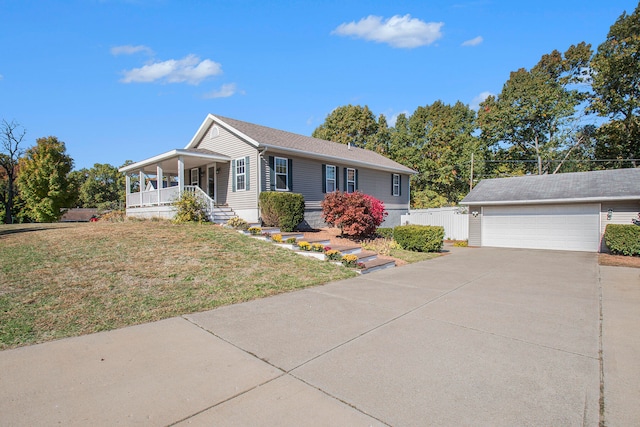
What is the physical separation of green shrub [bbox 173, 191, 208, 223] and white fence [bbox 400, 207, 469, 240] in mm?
13111

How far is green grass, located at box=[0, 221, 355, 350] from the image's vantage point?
4645 mm

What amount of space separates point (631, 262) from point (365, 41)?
13326mm

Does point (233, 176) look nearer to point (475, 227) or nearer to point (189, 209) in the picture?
point (189, 209)

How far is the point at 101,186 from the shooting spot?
53781 millimetres

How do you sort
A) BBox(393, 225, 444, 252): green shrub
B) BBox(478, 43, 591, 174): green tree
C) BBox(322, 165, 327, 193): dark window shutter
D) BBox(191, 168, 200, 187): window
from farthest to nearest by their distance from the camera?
BBox(478, 43, 591, 174): green tree < BBox(191, 168, 200, 187): window < BBox(322, 165, 327, 193): dark window shutter < BBox(393, 225, 444, 252): green shrub

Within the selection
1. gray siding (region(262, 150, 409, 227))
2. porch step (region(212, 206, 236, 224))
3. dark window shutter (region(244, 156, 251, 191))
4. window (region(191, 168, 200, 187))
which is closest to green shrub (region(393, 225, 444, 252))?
gray siding (region(262, 150, 409, 227))

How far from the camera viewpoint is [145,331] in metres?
4.31

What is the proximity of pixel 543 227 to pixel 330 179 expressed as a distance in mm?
10539

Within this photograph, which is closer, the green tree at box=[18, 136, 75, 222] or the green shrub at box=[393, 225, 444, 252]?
the green shrub at box=[393, 225, 444, 252]

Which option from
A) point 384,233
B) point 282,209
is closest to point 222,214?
point 282,209

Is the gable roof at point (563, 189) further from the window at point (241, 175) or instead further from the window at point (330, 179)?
the window at point (241, 175)

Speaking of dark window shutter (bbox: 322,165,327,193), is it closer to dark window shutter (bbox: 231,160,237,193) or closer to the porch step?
dark window shutter (bbox: 231,160,237,193)

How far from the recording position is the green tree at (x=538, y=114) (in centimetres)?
2762

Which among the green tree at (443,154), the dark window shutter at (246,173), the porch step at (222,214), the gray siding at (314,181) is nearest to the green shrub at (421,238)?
the gray siding at (314,181)
